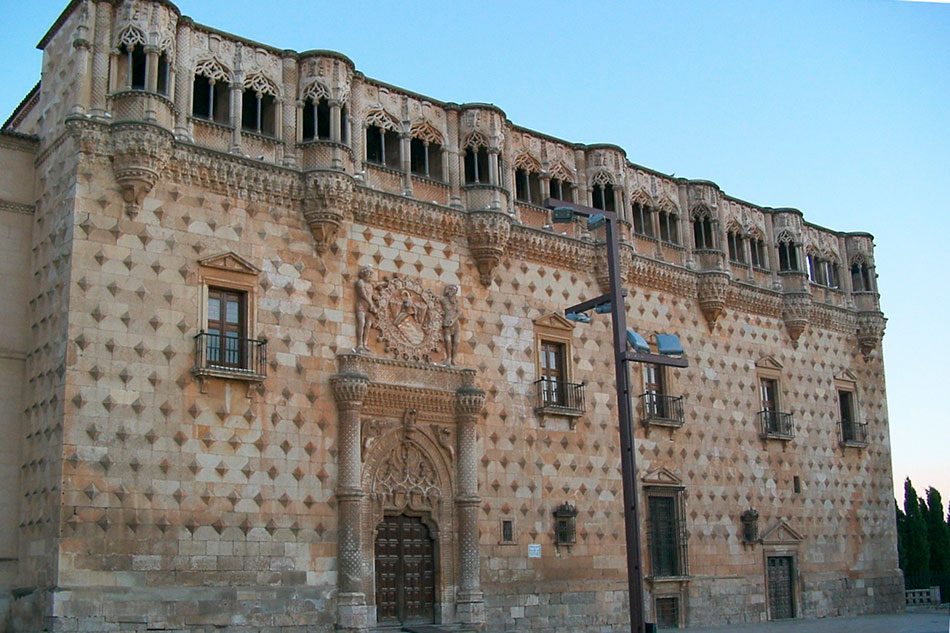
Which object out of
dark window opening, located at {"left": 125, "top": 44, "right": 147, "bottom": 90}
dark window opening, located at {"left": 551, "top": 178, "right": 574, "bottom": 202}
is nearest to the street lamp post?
dark window opening, located at {"left": 125, "top": 44, "right": 147, "bottom": 90}

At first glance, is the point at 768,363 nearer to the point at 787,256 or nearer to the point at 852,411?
the point at 787,256

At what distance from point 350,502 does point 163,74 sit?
10336 millimetres

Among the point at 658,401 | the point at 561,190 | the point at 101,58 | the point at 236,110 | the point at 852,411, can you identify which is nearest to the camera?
the point at 101,58

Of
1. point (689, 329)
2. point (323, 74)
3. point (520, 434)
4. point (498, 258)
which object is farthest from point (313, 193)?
point (689, 329)

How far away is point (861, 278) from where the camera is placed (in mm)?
39844

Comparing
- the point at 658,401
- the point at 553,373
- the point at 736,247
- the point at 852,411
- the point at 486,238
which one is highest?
the point at 736,247

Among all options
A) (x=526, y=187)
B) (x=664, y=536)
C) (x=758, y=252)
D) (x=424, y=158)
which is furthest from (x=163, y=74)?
(x=758, y=252)

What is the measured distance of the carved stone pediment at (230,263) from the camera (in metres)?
22.8

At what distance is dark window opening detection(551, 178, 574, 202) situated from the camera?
3047cm

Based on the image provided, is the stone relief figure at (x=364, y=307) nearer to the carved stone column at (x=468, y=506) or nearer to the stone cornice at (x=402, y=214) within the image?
the stone cornice at (x=402, y=214)

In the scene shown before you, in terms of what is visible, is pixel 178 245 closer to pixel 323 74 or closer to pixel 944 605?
pixel 323 74

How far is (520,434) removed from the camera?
27.1 meters

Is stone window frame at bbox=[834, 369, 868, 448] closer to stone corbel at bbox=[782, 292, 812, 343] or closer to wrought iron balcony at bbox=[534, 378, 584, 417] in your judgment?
stone corbel at bbox=[782, 292, 812, 343]

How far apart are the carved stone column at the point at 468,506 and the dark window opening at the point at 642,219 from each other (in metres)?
9.38
